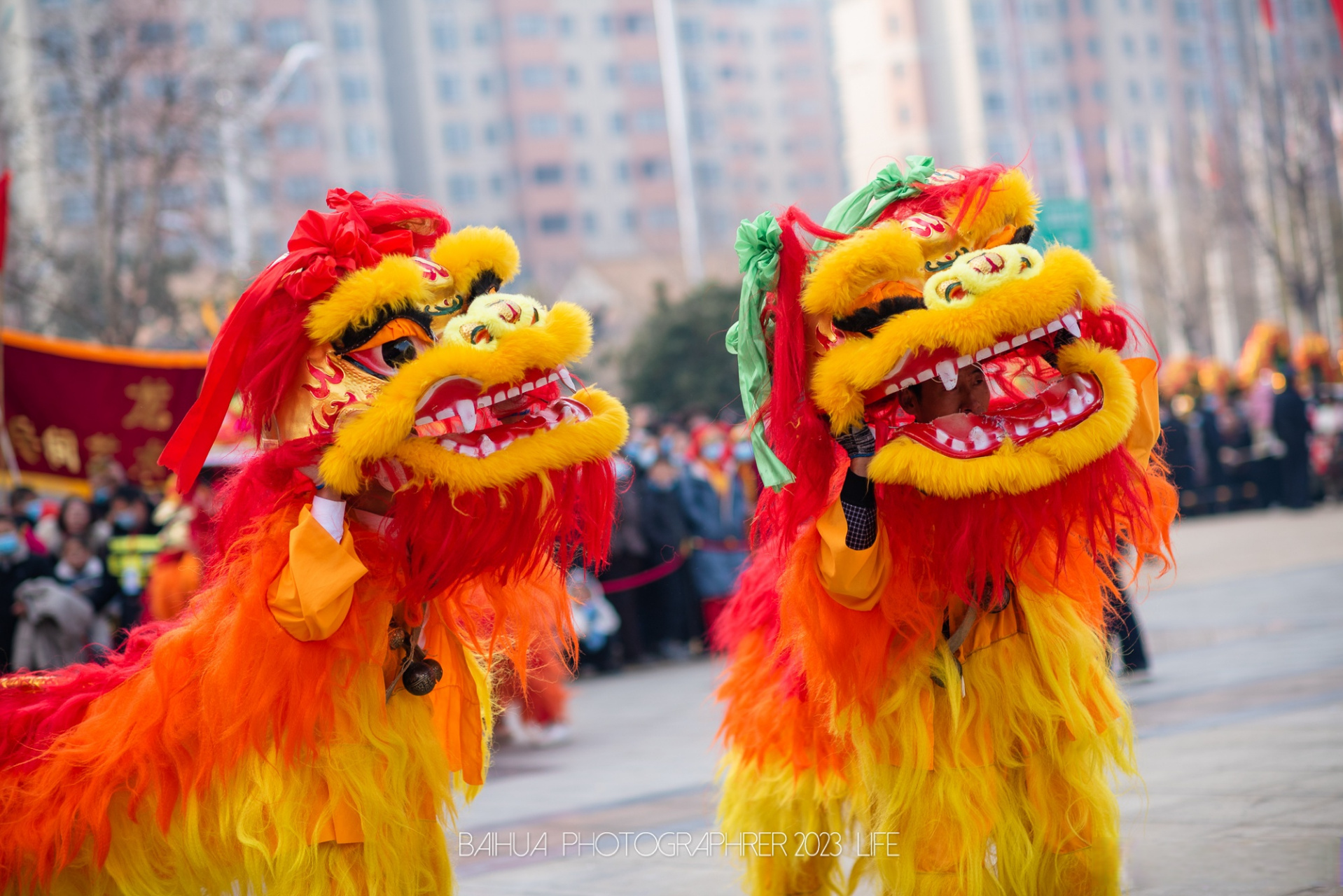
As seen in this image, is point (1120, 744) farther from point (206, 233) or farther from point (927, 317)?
point (206, 233)

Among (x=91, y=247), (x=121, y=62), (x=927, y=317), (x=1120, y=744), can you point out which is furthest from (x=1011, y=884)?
(x=91, y=247)

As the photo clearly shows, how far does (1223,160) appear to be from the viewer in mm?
30562

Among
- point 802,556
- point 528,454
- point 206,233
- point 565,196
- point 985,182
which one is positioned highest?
point 565,196

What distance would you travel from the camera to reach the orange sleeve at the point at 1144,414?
141 inches

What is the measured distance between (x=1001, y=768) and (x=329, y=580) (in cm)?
164

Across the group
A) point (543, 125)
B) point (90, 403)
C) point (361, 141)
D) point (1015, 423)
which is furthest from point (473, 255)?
point (543, 125)

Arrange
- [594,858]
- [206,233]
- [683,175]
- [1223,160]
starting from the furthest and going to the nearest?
[683,175] < [1223,160] < [206,233] < [594,858]

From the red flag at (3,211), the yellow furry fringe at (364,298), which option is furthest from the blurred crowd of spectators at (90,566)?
the yellow furry fringe at (364,298)

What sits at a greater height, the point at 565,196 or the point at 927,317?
the point at 565,196

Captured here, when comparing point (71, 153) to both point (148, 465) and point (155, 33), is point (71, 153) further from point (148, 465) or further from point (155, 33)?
point (148, 465)

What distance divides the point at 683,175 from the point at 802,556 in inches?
1885

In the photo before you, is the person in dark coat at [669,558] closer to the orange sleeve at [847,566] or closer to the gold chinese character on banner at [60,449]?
the gold chinese character on banner at [60,449]

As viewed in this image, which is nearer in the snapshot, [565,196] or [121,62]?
[121,62]

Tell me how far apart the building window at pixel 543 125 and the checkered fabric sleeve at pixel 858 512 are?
60.6 meters
